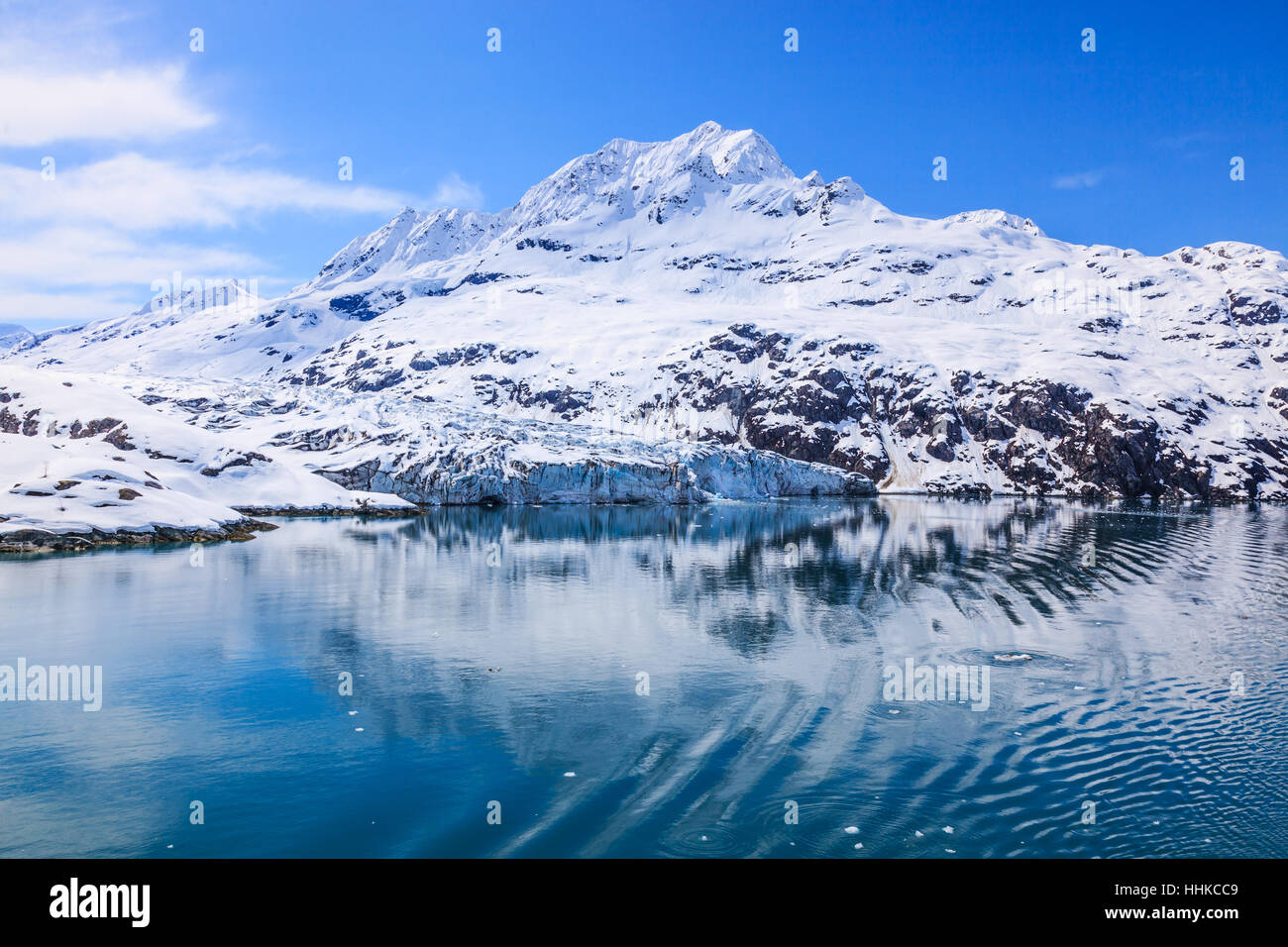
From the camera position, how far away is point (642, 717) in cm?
2262

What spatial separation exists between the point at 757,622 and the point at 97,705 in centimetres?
2490

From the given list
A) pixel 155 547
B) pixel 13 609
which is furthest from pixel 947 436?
pixel 13 609

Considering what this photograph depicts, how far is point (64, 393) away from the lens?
112 metres

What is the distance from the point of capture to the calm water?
15812mm

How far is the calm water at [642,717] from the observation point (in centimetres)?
1581
